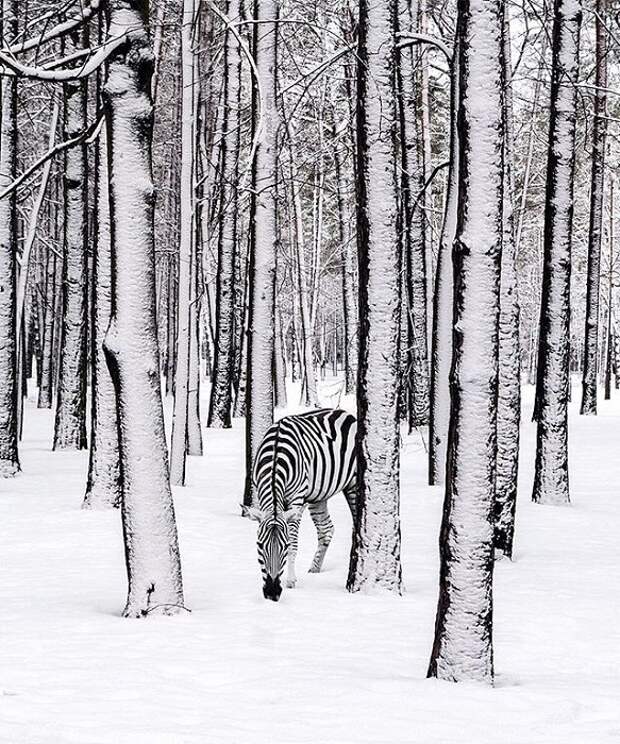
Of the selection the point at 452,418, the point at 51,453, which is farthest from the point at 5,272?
the point at 452,418

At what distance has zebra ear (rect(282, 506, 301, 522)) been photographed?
29.1 ft

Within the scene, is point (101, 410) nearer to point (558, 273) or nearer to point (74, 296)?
point (558, 273)

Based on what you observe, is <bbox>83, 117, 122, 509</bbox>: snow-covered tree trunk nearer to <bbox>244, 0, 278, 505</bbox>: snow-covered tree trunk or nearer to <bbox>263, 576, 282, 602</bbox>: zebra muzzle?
<bbox>244, 0, 278, 505</bbox>: snow-covered tree trunk

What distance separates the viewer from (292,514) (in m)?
8.95

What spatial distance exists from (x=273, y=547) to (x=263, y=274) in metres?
4.84

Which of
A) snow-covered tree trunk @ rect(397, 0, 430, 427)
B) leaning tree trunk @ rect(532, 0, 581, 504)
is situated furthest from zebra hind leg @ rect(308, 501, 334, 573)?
snow-covered tree trunk @ rect(397, 0, 430, 427)

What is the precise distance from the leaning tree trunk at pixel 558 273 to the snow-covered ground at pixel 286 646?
66 centimetres

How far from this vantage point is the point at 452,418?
5.90 m

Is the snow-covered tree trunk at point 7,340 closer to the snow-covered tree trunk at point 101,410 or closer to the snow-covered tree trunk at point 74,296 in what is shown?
the snow-covered tree trunk at point 74,296

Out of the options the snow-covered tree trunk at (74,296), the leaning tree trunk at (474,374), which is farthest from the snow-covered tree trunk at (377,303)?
the snow-covered tree trunk at (74,296)

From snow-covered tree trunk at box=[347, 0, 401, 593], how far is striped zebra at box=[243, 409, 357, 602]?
79cm

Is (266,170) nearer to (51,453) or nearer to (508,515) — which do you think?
(508,515)

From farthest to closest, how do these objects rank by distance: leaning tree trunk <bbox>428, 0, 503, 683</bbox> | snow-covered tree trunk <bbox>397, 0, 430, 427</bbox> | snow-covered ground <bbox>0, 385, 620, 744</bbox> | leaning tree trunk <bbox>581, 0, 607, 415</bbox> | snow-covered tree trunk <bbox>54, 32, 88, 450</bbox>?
leaning tree trunk <bbox>581, 0, 607, 415</bbox>
snow-covered tree trunk <bbox>397, 0, 430, 427</bbox>
snow-covered tree trunk <bbox>54, 32, 88, 450</bbox>
leaning tree trunk <bbox>428, 0, 503, 683</bbox>
snow-covered ground <bbox>0, 385, 620, 744</bbox>

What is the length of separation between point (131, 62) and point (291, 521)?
172 inches
